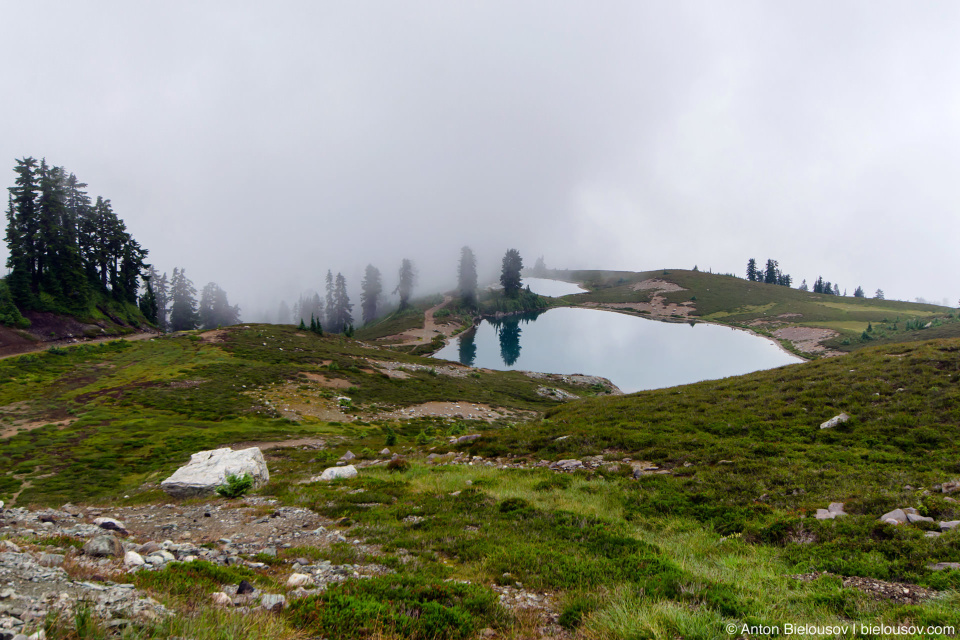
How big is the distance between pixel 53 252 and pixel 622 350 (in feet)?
354

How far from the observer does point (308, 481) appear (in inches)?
583

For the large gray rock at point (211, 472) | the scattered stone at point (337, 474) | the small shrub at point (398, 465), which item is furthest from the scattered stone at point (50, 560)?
the small shrub at point (398, 465)

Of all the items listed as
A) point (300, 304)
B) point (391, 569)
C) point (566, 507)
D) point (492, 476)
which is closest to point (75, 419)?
point (492, 476)

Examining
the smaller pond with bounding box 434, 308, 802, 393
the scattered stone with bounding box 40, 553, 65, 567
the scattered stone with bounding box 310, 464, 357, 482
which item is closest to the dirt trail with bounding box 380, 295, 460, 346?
the smaller pond with bounding box 434, 308, 802, 393

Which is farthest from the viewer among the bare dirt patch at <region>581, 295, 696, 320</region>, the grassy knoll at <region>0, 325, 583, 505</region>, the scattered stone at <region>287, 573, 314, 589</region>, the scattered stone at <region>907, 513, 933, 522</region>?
the bare dirt patch at <region>581, 295, 696, 320</region>

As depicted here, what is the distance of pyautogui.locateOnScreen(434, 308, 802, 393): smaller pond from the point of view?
76.6m

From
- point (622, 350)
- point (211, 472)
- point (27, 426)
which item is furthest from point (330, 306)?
point (211, 472)

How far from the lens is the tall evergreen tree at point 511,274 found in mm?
154250

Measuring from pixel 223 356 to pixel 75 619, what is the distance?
49.1 m

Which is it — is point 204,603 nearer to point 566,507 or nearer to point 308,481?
point 566,507

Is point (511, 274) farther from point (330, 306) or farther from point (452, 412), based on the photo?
point (452, 412)

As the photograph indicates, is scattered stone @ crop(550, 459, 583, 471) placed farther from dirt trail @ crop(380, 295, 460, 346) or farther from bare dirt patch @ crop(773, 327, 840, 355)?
bare dirt patch @ crop(773, 327, 840, 355)

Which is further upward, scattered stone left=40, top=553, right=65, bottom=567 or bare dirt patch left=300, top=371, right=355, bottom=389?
scattered stone left=40, top=553, right=65, bottom=567

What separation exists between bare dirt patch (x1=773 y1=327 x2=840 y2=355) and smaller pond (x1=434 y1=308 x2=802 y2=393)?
470cm
